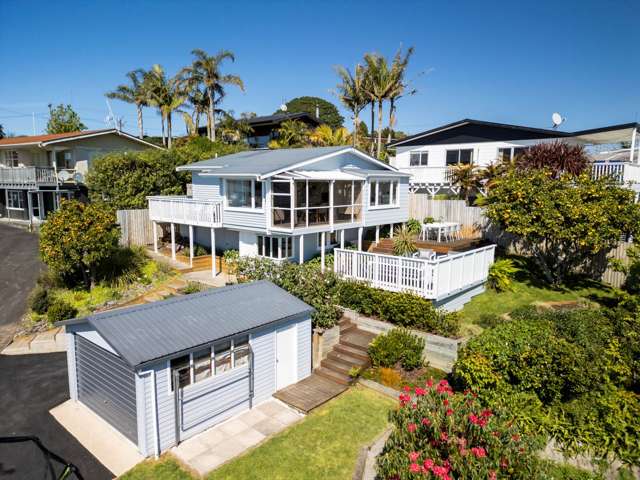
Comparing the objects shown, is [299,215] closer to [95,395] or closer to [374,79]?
[95,395]

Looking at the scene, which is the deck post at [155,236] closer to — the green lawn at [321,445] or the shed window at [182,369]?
the shed window at [182,369]

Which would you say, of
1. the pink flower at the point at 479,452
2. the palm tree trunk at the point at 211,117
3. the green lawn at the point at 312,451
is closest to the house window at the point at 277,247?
the green lawn at the point at 312,451

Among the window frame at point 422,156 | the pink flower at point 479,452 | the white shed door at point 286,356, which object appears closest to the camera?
the pink flower at point 479,452

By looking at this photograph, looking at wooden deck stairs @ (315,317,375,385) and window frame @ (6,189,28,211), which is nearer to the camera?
wooden deck stairs @ (315,317,375,385)

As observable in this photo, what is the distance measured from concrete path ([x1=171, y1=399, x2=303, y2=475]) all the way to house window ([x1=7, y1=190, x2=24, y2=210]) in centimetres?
3203

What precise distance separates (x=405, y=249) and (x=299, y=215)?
5.17 meters

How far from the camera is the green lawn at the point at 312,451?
8891 millimetres

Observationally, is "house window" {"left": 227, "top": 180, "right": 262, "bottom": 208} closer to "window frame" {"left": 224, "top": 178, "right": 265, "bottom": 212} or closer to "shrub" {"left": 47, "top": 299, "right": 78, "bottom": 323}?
"window frame" {"left": 224, "top": 178, "right": 265, "bottom": 212}

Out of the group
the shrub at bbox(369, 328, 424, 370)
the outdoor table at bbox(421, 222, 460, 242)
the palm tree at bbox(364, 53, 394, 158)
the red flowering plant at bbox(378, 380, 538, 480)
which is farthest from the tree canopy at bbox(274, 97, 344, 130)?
the red flowering plant at bbox(378, 380, 538, 480)

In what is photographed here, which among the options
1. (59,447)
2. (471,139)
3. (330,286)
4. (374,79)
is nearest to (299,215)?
(330,286)

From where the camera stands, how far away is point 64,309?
658 inches

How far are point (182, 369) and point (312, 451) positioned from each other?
3418 mm

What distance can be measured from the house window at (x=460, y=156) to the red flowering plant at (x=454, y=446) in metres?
24.5

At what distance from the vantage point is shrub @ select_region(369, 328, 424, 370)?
12.8m
